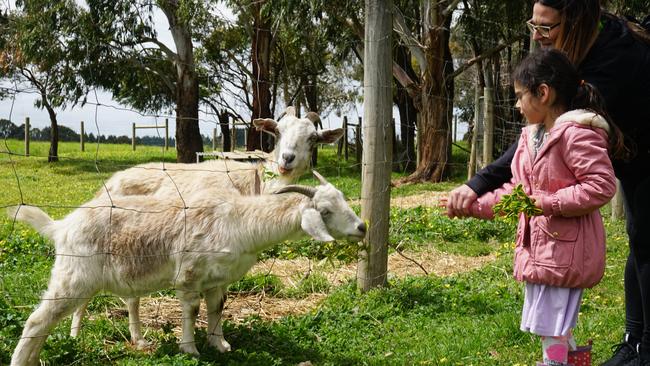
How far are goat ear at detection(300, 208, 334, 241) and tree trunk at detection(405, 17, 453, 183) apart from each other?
13.5m

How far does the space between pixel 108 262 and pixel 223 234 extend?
29.5 inches

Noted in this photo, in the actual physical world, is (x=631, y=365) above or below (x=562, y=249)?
below

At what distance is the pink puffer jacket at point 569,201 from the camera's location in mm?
3156

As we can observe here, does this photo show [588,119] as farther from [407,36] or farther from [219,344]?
[407,36]

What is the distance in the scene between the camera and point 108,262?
431 cm

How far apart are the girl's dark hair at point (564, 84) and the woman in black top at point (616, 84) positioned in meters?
0.10

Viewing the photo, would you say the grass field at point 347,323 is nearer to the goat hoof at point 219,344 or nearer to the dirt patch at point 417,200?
the goat hoof at point 219,344

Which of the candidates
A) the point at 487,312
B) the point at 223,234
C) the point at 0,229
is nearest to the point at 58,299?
the point at 223,234

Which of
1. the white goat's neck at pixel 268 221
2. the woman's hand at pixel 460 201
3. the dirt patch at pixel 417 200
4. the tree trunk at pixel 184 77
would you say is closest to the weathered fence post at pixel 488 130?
the dirt patch at pixel 417 200

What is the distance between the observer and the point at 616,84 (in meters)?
3.36

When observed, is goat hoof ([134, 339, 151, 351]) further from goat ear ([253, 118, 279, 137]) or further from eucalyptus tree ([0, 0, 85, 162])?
eucalyptus tree ([0, 0, 85, 162])

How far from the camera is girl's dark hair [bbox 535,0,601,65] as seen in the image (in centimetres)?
335

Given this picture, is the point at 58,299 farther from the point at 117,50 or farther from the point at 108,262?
the point at 117,50

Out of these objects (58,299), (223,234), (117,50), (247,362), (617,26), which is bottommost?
(247,362)
